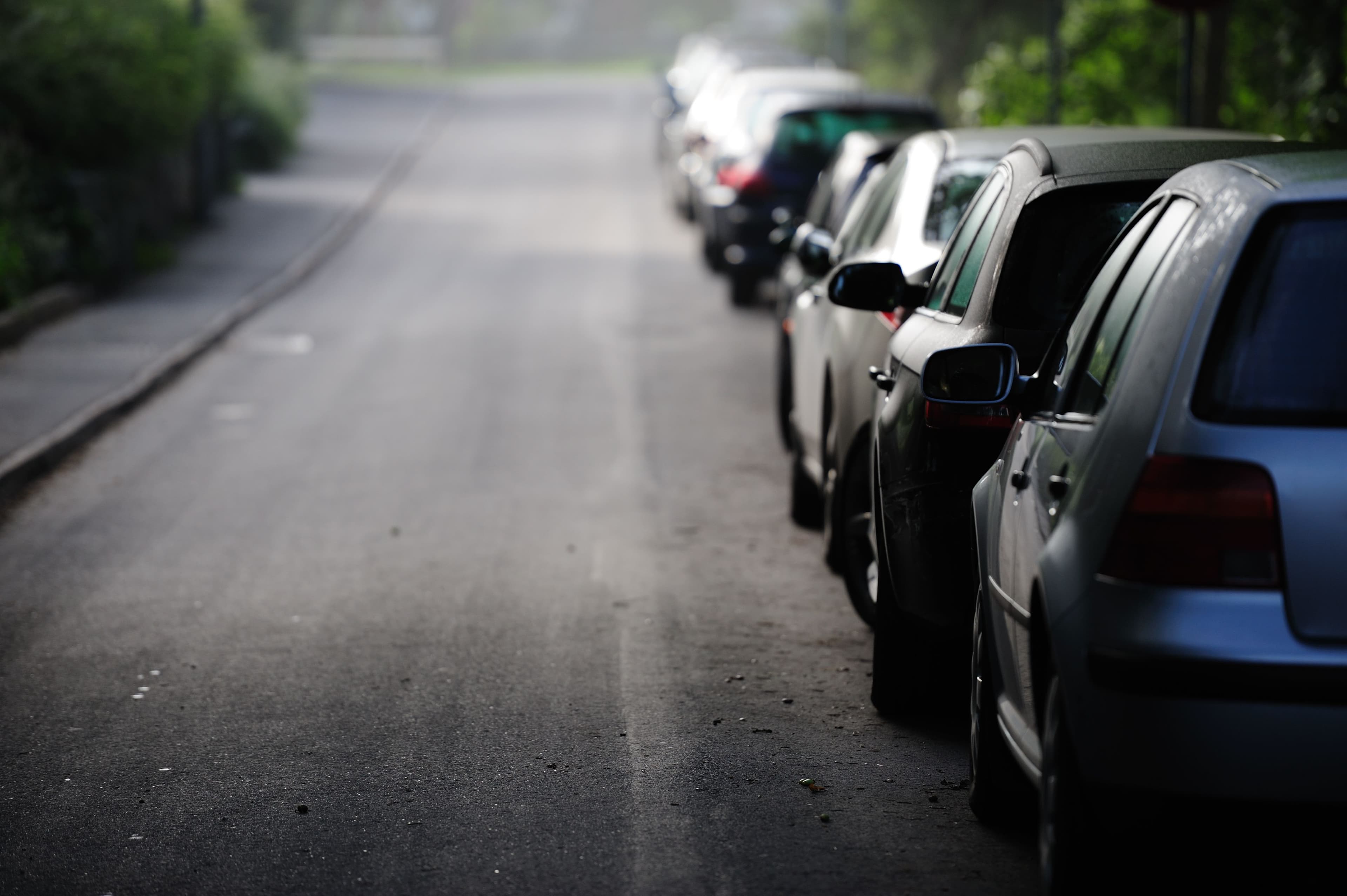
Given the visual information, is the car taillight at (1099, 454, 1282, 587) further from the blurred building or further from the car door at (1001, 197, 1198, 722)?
the blurred building

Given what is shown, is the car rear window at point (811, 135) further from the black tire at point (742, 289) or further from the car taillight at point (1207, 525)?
the car taillight at point (1207, 525)

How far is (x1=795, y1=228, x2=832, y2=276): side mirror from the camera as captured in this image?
9.62 m

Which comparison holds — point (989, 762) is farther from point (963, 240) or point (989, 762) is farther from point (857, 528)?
point (857, 528)

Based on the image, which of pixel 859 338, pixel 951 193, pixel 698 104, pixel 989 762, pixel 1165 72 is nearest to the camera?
pixel 989 762

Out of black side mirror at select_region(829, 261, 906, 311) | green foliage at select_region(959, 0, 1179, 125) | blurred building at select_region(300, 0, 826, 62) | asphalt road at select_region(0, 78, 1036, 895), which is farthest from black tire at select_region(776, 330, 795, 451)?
blurred building at select_region(300, 0, 826, 62)

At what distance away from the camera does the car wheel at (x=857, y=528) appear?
762 centimetres

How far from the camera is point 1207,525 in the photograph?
377cm

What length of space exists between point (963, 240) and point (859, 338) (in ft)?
4.81

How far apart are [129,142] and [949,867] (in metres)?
17.3

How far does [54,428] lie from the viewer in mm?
12273

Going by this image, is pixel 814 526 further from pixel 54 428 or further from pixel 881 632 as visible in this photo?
pixel 54 428

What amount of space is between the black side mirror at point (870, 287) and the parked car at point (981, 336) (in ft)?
3.53

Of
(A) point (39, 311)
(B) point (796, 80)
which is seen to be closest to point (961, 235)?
(A) point (39, 311)

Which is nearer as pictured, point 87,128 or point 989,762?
point 989,762
